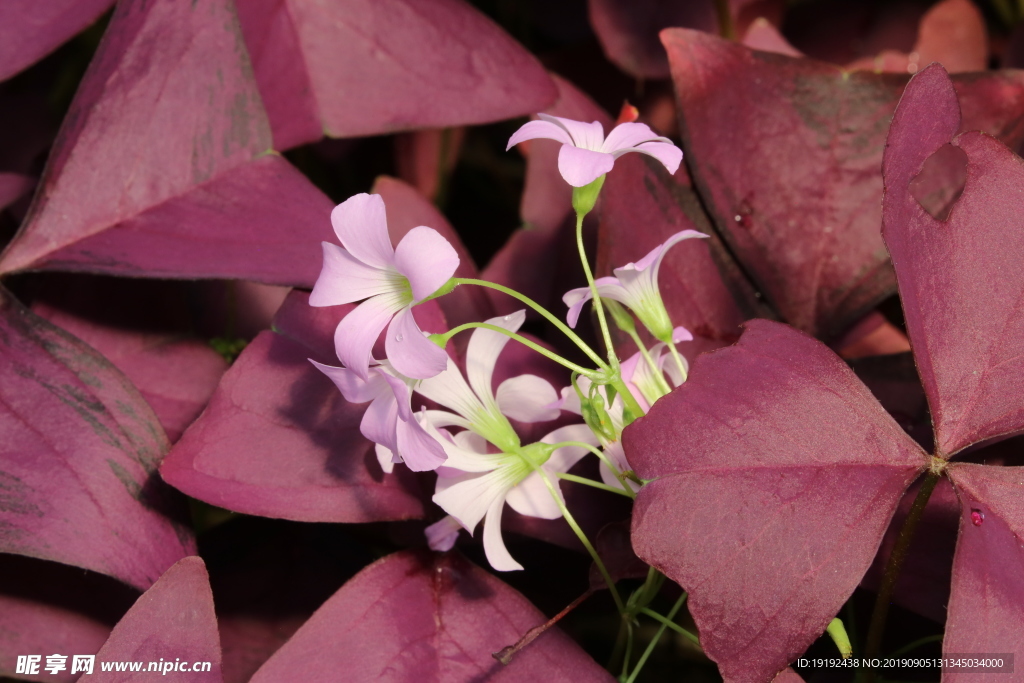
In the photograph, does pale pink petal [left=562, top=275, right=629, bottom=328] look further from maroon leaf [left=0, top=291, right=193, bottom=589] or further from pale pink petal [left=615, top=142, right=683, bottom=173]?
maroon leaf [left=0, top=291, right=193, bottom=589]

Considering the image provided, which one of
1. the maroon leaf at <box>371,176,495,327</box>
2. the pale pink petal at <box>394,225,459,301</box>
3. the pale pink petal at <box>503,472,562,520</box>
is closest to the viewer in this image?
the pale pink petal at <box>394,225,459,301</box>

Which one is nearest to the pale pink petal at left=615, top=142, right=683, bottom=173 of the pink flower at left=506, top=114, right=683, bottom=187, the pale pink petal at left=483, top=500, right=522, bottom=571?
the pink flower at left=506, top=114, right=683, bottom=187

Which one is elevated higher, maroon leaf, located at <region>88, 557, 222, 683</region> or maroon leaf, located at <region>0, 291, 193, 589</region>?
maroon leaf, located at <region>0, 291, 193, 589</region>

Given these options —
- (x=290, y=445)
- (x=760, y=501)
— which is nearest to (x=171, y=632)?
(x=290, y=445)

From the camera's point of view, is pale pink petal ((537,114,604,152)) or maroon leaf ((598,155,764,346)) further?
maroon leaf ((598,155,764,346))

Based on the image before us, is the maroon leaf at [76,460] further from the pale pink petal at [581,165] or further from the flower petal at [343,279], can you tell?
the pale pink petal at [581,165]

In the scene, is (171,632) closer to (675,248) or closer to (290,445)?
(290,445)

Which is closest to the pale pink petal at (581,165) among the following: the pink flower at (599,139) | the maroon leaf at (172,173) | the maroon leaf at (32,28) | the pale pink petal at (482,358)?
the pink flower at (599,139)
